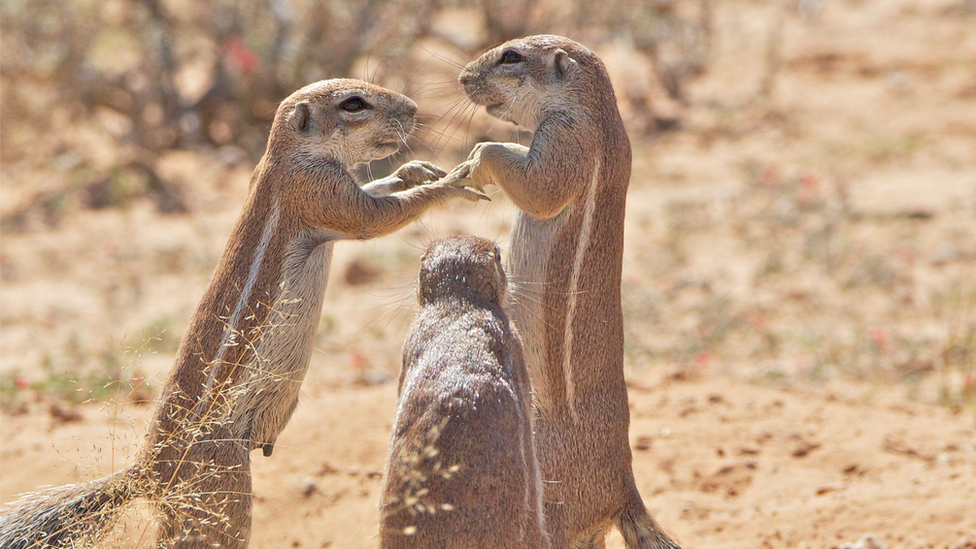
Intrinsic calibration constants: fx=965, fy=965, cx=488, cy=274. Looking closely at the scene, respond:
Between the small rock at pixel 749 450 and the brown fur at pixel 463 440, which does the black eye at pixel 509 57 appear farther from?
the small rock at pixel 749 450

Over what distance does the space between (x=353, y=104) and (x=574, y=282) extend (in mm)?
1380

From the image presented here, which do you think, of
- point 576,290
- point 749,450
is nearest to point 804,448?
point 749,450

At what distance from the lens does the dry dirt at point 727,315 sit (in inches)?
211

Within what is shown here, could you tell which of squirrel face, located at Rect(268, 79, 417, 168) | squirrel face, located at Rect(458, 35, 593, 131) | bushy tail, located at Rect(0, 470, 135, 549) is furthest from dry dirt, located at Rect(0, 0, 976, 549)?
squirrel face, located at Rect(458, 35, 593, 131)

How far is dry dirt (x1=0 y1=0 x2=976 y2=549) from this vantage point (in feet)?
17.5

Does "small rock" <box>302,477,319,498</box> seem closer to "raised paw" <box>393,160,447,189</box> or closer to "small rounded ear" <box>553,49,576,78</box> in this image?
"raised paw" <box>393,160,447,189</box>

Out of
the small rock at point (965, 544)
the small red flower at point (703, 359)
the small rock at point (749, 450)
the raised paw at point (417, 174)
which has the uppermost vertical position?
the raised paw at point (417, 174)

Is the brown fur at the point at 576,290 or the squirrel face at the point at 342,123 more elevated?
the squirrel face at the point at 342,123

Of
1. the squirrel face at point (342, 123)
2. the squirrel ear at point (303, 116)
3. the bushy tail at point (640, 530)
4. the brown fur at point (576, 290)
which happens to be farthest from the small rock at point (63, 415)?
the bushy tail at point (640, 530)

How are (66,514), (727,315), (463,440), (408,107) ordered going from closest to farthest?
1. (463,440)
2. (66,514)
3. (408,107)
4. (727,315)

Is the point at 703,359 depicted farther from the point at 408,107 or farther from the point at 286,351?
the point at 286,351

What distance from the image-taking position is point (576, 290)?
4270 millimetres

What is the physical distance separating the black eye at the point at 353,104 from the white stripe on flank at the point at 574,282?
1.18m

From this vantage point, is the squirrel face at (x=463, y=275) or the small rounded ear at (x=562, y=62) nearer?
the squirrel face at (x=463, y=275)
